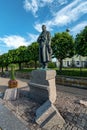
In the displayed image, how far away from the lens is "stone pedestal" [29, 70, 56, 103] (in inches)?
285

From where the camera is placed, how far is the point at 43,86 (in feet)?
24.1

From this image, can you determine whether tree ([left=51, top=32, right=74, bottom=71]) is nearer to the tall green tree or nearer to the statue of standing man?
the tall green tree

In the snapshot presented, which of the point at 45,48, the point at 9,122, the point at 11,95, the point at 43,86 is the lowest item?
the point at 9,122

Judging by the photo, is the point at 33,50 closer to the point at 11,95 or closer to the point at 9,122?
the point at 11,95

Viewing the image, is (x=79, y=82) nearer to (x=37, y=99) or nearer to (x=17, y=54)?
(x=37, y=99)

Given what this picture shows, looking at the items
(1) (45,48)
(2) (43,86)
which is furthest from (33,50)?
(2) (43,86)

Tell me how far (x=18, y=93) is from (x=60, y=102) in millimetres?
2877

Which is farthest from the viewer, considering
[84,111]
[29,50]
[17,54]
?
[17,54]

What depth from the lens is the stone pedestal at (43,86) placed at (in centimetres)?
723

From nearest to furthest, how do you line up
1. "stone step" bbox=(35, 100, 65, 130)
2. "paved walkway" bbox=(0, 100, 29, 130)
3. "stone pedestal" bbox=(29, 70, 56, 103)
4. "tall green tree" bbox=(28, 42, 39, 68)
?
"paved walkway" bbox=(0, 100, 29, 130) < "stone step" bbox=(35, 100, 65, 130) < "stone pedestal" bbox=(29, 70, 56, 103) < "tall green tree" bbox=(28, 42, 39, 68)

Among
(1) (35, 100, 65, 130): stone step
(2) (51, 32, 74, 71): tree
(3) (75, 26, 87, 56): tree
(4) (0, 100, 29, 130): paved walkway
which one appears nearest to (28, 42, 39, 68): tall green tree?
(2) (51, 32, 74, 71): tree

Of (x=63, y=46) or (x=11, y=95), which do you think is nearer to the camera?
(x=11, y=95)

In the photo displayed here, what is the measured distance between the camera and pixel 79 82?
501 inches

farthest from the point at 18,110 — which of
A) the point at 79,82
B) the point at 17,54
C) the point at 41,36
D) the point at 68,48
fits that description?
the point at 17,54
